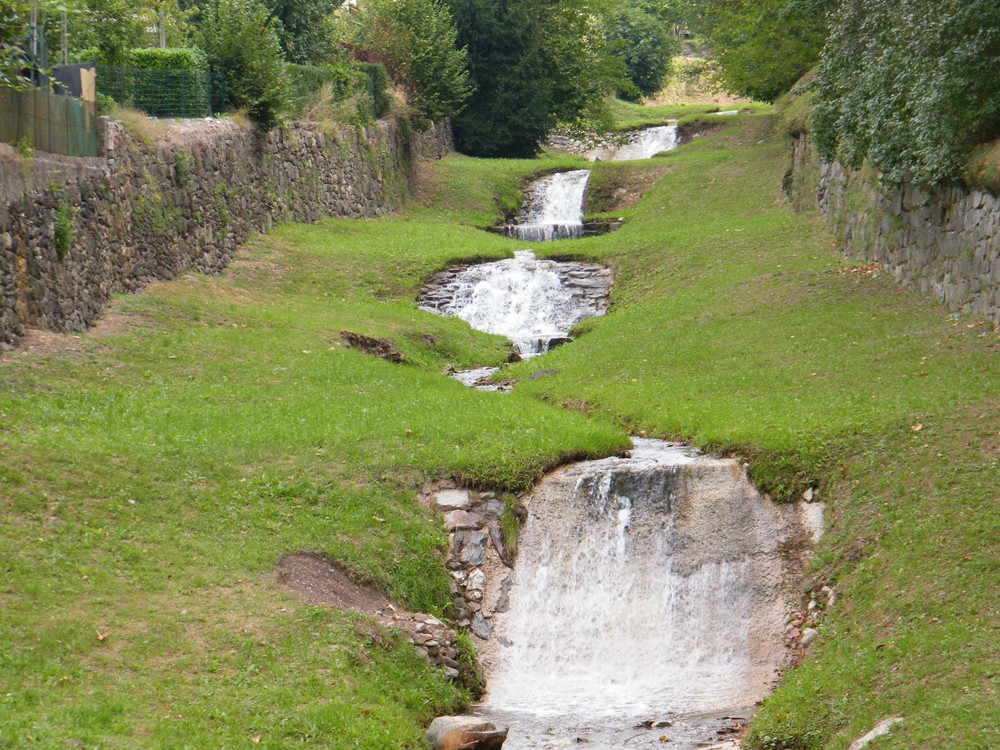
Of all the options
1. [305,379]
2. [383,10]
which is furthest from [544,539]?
[383,10]

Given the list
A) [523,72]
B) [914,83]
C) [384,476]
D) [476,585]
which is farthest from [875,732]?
[523,72]

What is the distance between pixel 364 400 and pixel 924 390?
31.3 ft

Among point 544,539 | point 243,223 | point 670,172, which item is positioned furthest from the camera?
point 670,172

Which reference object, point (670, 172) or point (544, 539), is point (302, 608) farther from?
point (670, 172)

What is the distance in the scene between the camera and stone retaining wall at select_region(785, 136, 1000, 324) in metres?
20.1

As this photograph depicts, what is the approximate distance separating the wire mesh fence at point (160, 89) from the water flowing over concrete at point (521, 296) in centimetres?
796

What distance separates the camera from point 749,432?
17281mm

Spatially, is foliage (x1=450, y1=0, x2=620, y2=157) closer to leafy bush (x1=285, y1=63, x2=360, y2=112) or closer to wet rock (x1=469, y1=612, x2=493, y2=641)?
leafy bush (x1=285, y1=63, x2=360, y2=112)

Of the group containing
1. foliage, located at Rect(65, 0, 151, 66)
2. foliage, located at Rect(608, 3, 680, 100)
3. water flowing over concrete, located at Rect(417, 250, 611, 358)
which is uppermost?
foliage, located at Rect(608, 3, 680, 100)

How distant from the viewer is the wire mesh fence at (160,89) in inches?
1047

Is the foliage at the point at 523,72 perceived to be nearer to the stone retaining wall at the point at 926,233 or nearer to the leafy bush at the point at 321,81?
the leafy bush at the point at 321,81

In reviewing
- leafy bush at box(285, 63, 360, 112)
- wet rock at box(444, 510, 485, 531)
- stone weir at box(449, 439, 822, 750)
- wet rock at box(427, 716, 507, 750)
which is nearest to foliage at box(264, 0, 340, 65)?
leafy bush at box(285, 63, 360, 112)

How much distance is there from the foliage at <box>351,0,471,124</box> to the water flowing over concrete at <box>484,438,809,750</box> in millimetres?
30753

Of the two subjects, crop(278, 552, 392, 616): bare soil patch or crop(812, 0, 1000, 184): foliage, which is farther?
crop(812, 0, 1000, 184): foliage
